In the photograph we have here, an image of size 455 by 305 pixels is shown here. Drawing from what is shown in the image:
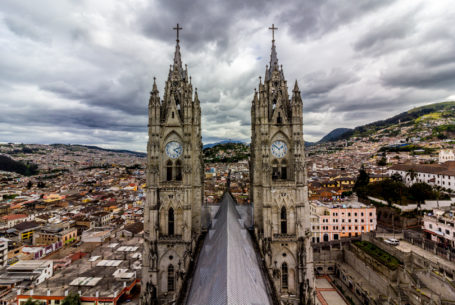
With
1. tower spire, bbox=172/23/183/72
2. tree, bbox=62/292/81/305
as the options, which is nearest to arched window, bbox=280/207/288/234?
tower spire, bbox=172/23/183/72

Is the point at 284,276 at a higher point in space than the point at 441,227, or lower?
higher

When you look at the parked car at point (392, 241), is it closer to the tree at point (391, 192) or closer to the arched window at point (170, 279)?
the tree at point (391, 192)

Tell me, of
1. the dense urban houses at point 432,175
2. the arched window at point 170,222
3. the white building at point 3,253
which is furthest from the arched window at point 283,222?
the dense urban houses at point 432,175

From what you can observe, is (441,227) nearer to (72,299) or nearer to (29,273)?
(72,299)

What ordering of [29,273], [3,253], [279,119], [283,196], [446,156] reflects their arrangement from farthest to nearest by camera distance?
1. [446,156]
2. [3,253]
3. [29,273]
4. [279,119]
5. [283,196]

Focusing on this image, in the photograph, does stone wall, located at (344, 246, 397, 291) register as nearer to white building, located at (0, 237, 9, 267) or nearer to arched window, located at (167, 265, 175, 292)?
arched window, located at (167, 265, 175, 292)

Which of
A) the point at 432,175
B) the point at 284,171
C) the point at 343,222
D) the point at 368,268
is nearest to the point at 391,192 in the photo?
the point at 343,222

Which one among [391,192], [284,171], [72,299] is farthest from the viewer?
[391,192]

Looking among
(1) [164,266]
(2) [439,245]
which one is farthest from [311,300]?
→ (2) [439,245]
